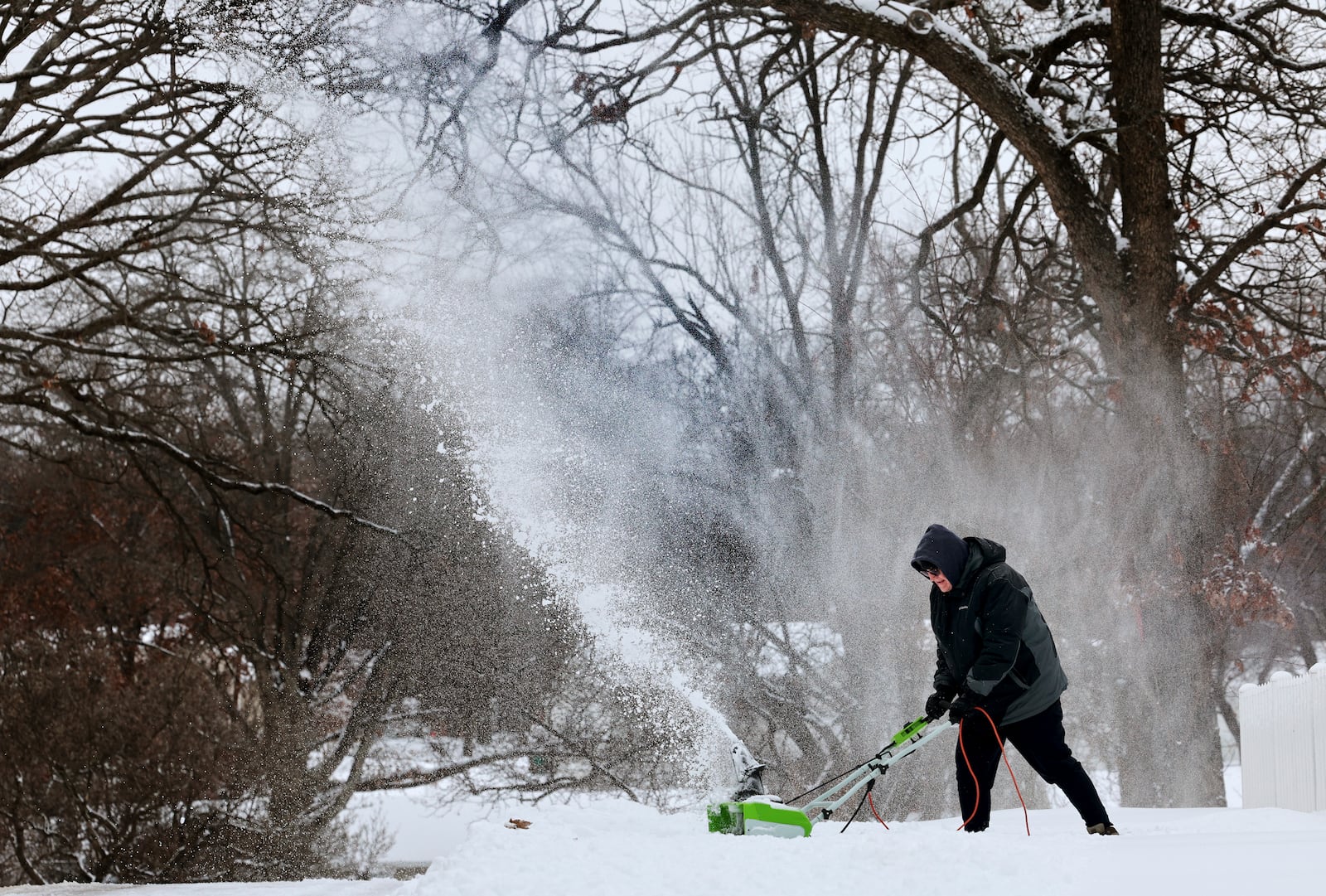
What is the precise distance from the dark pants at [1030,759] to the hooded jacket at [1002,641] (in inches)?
3.5

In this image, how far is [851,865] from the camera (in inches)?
148

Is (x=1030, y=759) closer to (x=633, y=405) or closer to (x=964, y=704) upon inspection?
(x=964, y=704)

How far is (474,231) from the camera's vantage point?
12359 millimetres

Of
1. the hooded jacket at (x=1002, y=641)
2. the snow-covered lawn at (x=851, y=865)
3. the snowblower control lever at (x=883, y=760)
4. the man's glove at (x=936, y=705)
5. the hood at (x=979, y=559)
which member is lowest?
the snow-covered lawn at (x=851, y=865)

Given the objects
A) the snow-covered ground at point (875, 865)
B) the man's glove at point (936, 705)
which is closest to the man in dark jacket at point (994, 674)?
the man's glove at point (936, 705)

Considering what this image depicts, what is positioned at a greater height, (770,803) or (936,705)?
(936,705)

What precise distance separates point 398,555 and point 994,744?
1058 cm

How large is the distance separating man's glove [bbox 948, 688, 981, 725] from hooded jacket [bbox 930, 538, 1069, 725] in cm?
3

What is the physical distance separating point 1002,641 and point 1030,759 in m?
0.62

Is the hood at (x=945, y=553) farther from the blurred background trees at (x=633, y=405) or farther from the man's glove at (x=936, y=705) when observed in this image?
the blurred background trees at (x=633, y=405)

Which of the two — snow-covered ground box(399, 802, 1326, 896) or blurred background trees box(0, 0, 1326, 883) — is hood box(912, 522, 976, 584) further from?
blurred background trees box(0, 0, 1326, 883)

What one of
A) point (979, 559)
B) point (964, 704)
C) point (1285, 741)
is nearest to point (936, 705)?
point (964, 704)

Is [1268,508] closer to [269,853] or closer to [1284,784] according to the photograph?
[1284,784]

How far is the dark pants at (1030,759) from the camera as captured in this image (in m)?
4.79
